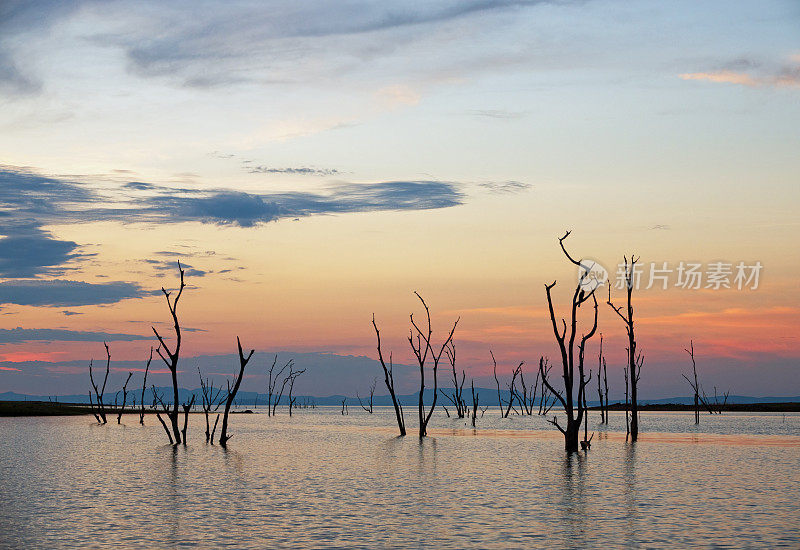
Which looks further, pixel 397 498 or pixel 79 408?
pixel 79 408

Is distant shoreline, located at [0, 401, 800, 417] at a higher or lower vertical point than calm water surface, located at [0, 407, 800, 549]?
lower

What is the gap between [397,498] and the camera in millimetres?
24234

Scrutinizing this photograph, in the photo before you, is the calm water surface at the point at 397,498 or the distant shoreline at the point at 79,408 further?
the distant shoreline at the point at 79,408

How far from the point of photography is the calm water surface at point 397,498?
17875 mm

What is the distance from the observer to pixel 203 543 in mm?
17109

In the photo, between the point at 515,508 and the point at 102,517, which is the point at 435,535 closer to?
the point at 515,508

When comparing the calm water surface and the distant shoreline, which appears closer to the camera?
the calm water surface

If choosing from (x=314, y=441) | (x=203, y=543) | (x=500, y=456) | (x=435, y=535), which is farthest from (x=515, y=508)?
(x=314, y=441)

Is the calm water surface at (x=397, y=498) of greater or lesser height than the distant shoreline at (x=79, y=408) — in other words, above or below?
above

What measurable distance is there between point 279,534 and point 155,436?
41.0m

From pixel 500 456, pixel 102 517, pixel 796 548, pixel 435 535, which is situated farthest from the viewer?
pixel 500 456

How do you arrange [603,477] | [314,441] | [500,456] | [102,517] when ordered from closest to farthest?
[102,517] < [603,477] < [500,456] < [314,441]

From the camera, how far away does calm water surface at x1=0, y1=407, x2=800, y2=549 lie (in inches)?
704

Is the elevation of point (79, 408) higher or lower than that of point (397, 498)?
lower
